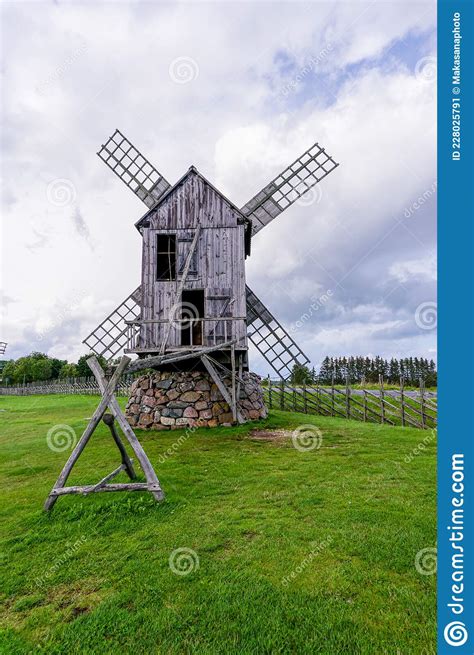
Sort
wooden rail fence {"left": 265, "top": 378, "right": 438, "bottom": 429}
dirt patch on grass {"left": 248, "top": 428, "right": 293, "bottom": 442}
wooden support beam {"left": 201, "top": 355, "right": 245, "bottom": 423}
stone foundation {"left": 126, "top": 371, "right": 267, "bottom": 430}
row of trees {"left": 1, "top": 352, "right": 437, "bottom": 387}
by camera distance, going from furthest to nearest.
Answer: row of trees {"left": 1, "top": 352, "right": 437, "bottom": 387}
wooden rail fence {"left": 265, "top": 378, "right": 438, "bottom": 429}
stone foundation {"left": 126, "top": 371, "right": 267, "bottom": 430}
wooden support beam {"left": 201, "top": 355, "right": 245, "bottom": 423}
dirt patch on grass {"left": 248, "top": 428, "right": 293, "bottom": 442}

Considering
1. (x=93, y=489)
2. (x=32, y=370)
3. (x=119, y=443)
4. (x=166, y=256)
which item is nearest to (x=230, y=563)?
(x=93, y=489)

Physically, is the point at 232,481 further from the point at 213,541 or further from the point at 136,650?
the point at 136,650

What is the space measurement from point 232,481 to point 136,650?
4762 millimetres

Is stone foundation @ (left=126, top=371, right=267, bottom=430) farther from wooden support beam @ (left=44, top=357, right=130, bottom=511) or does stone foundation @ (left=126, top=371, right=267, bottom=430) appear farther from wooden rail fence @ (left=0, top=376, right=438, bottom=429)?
wooden support beam @ (left=44, top=357, right=130, bottom=511)

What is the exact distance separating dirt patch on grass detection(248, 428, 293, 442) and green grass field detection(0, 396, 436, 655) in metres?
3.53

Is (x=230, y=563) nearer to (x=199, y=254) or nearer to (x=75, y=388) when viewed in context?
(x=199, y=254)

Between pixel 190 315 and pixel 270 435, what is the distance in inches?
237

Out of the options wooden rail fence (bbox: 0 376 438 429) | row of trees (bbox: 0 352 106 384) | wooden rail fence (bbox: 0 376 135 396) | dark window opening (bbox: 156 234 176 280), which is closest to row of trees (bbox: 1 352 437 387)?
row of trees (bbox: 0 352 106 384)

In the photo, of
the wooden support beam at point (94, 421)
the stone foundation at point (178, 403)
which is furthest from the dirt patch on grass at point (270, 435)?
the wooden support beam at point (94, 421)

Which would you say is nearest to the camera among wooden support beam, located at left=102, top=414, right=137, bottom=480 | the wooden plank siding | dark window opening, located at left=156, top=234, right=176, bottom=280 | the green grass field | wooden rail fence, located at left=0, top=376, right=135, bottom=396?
the green grass field

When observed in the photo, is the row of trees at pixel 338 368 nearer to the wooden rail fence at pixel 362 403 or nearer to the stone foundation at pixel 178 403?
the wooden rail fence at pixel 362 403

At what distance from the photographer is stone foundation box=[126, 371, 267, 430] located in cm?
1455

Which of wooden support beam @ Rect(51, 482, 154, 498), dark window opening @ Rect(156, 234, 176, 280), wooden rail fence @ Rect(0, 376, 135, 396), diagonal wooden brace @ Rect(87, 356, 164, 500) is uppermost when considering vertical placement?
dark window opening @ Rect(156, 234, 176, 280)

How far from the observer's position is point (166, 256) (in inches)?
660
